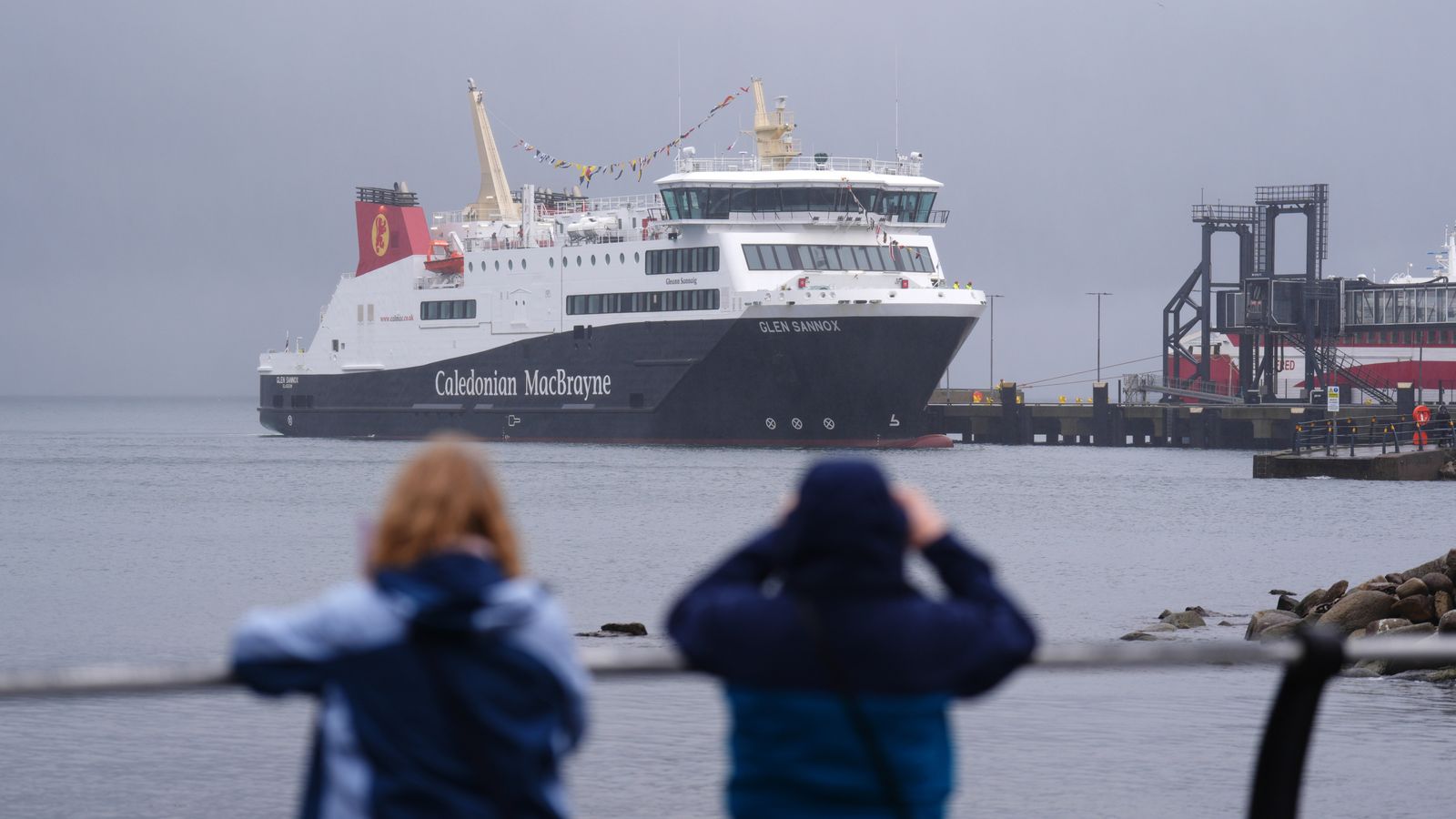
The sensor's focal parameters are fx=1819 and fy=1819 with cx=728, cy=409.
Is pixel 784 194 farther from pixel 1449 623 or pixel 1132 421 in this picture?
pixel 1449 623

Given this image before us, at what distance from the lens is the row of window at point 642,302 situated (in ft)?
147

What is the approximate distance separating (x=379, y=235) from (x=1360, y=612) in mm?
43702

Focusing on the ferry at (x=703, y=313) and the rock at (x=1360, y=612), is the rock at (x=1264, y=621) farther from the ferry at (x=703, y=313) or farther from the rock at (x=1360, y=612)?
the ferry at (x=703, y=313)

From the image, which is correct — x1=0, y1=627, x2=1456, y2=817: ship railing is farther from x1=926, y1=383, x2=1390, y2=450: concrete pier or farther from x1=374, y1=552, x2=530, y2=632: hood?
x1=926, y1=383, x2=1390, y2=450: concrete pier

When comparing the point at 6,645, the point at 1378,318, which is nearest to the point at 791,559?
the point at 6,645

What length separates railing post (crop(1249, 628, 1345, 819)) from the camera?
9.28 feet

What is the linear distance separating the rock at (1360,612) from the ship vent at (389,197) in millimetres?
43945

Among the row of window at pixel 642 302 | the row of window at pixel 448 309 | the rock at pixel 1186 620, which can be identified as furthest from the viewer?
the row of window at pixel 448 309

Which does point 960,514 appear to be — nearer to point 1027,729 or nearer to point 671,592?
point 671,592

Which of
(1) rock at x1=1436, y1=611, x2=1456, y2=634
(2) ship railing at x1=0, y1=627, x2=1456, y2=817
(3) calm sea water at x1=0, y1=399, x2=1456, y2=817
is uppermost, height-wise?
(2) ship railing at x1=0, y1=627, x2=1456, y2=817

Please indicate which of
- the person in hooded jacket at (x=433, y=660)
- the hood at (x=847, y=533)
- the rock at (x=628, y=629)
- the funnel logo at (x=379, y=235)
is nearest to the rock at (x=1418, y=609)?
the rock at (x=628, y=629)

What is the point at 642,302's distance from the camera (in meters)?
46.5

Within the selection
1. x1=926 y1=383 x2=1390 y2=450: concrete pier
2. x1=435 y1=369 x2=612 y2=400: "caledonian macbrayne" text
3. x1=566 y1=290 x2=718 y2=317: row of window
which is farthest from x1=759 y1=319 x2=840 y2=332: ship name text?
x1=926 y1=383 x2=1390 y2=450: concrete pier

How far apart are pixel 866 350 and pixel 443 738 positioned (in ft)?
134
